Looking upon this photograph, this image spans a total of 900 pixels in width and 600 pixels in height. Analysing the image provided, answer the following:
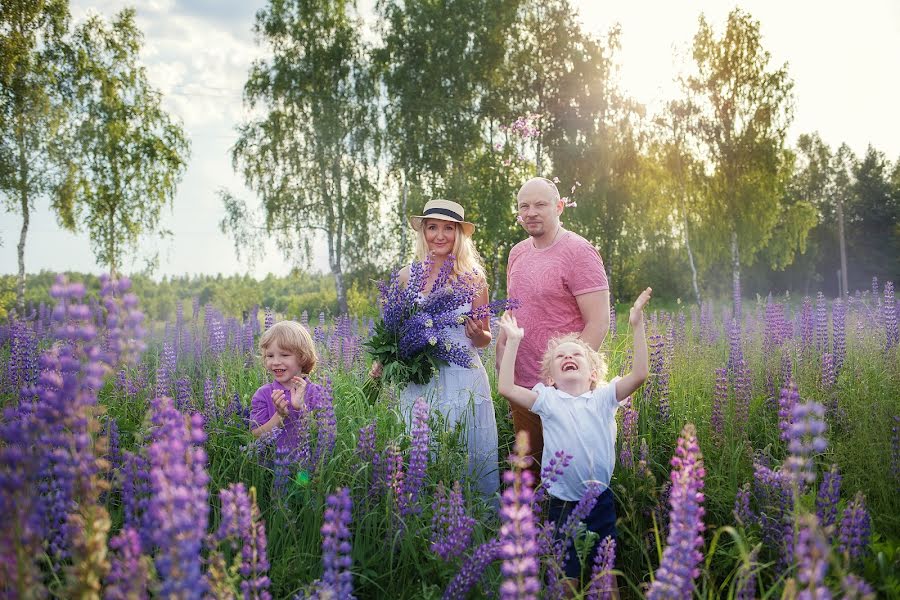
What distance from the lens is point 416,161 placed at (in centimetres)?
2041

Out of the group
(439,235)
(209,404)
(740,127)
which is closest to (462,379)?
(439,235)

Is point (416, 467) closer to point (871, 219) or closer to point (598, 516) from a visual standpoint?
point (598, 516)

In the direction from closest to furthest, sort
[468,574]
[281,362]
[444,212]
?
[468,574] < [281,362] < [444,212]

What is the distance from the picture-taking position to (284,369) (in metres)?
3.90

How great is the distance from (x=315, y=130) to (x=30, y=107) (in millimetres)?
8322

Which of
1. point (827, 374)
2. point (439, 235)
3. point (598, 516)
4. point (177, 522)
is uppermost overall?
point (439, 235)

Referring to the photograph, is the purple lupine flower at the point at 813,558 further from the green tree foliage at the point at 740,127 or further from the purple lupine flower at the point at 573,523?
the green tree foliage at the point at 740,127

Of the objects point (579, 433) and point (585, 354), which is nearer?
point (579, 433)

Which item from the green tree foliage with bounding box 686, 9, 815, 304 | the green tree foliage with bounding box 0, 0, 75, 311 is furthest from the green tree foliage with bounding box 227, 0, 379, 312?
the green tree foliage with bounding box 686, 9, 815, 304

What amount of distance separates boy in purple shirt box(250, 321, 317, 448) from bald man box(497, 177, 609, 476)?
1340 millimetres

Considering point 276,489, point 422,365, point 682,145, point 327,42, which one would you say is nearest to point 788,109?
point 682,145

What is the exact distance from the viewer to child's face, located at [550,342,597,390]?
3348 millimetres

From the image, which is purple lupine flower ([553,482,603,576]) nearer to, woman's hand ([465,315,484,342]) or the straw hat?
woman's hand ([465,315,484,342])

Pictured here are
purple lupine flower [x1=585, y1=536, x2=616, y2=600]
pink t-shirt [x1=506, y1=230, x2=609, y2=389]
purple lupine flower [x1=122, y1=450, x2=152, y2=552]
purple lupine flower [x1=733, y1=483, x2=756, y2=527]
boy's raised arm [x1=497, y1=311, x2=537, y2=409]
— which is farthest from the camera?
pink t-shirt [x1=506, y1=230, x2=609, y2=389]
